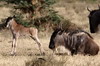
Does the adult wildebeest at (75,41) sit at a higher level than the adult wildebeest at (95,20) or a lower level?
lower

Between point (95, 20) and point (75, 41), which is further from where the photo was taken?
point (75, 41)

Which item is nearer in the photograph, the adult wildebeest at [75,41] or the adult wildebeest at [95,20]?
the adult wildebeest at [95,20]

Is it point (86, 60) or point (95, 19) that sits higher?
point (95, 19)

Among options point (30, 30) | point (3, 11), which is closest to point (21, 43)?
point (30, 30)

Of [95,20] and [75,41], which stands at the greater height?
[95,20]

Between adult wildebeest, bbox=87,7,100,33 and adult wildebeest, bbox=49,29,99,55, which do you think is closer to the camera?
adult wildebeest, bbox=87,7,100,33

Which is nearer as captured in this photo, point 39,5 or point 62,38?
point 62,38

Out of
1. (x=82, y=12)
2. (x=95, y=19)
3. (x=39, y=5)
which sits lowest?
(x=82, y=12)

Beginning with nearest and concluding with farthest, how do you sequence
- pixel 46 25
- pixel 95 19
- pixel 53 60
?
pixel 53 60, pixel 95 19, pixel 46 25

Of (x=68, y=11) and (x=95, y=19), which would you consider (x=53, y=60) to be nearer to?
(x=95, y=19)

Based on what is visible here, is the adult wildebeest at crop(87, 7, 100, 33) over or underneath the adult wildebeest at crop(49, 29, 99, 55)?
over

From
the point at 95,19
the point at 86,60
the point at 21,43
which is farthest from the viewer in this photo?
the point at 21,43

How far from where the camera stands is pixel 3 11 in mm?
37812

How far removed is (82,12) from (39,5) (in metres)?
13.1
